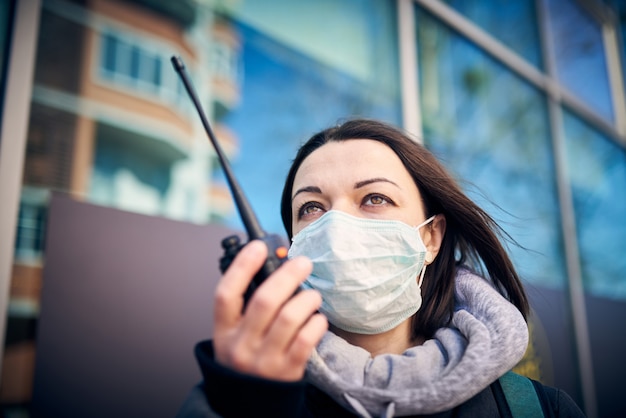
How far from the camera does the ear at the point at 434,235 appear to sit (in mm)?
1436

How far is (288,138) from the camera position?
2.66 m

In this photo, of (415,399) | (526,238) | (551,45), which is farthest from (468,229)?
(551,45)

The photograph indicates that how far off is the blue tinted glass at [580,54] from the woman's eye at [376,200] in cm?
428

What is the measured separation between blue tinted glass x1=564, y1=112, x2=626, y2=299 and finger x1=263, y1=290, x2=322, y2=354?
4428mm

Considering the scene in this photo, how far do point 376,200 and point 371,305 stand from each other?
1.00ft

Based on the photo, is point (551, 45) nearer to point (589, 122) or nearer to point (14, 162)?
point (589, 122)

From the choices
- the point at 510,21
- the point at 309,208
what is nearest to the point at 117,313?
the point at 309,208

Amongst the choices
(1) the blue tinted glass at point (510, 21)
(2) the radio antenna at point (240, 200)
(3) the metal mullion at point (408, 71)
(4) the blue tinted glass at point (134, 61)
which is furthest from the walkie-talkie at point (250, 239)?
(1) the blue tinted glass at point (510, 21)

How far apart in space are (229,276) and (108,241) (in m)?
1.11

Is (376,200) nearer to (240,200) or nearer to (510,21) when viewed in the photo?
(240,200)

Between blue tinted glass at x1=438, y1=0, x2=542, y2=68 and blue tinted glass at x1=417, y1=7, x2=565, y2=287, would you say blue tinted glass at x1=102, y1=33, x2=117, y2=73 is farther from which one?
blue tinted glass at x1=438, y1=0, x2=542, y2=68

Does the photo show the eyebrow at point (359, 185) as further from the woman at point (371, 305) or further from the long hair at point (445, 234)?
the long hair at point (445, 234)

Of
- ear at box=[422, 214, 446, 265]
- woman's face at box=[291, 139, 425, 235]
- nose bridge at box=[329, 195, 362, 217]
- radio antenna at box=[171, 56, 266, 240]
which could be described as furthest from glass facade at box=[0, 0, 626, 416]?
radio antenna at box=[171, 56, 266, 240]

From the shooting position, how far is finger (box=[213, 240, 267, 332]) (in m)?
0.69
